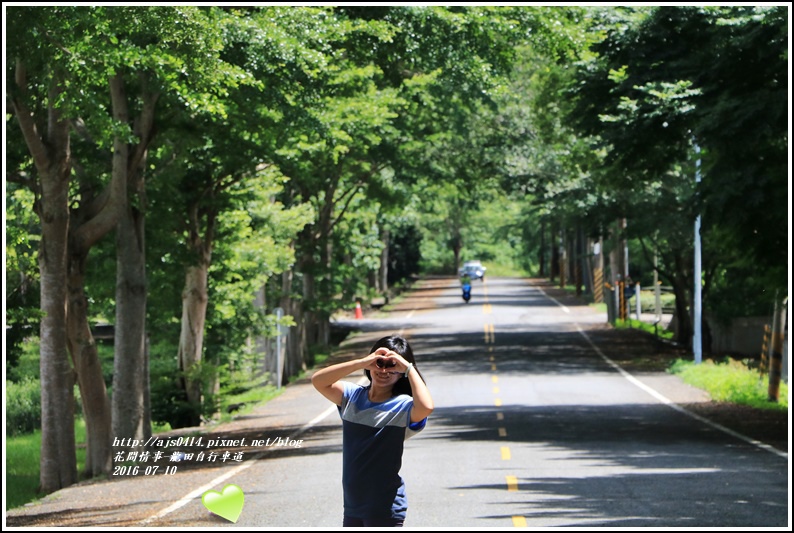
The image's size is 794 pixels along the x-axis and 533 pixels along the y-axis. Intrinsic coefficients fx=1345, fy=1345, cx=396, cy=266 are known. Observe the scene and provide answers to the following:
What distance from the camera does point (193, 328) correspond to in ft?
105

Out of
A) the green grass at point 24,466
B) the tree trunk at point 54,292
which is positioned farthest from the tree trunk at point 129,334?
the green grass at point 24,466

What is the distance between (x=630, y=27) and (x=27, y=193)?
1328cm

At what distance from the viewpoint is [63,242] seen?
66.6 ft

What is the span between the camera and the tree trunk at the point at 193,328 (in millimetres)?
31547

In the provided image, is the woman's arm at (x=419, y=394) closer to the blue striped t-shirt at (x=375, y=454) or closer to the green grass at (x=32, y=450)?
the blue striped t-shirt at (x=375, y=454)

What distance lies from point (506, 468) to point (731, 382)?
15.3 meters

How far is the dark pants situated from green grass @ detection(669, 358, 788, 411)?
892 inches

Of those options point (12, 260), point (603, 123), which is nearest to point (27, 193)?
point (12, 260)

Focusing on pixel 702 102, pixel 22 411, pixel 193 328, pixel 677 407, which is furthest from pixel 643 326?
pixel 702 102

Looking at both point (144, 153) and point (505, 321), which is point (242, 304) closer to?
point (144, 153)

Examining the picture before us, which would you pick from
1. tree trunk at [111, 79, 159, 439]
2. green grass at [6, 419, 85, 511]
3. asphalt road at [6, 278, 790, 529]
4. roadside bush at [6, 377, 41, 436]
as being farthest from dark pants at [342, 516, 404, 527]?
roadside bush at [6, 377, 41, 436]

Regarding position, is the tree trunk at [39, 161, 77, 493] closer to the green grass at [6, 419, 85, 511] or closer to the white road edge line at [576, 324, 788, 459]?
the green grass at [6, 419, 85, 511]

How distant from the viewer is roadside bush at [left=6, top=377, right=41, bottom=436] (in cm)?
3747

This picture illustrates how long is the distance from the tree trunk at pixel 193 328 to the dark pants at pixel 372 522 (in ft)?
83.5
